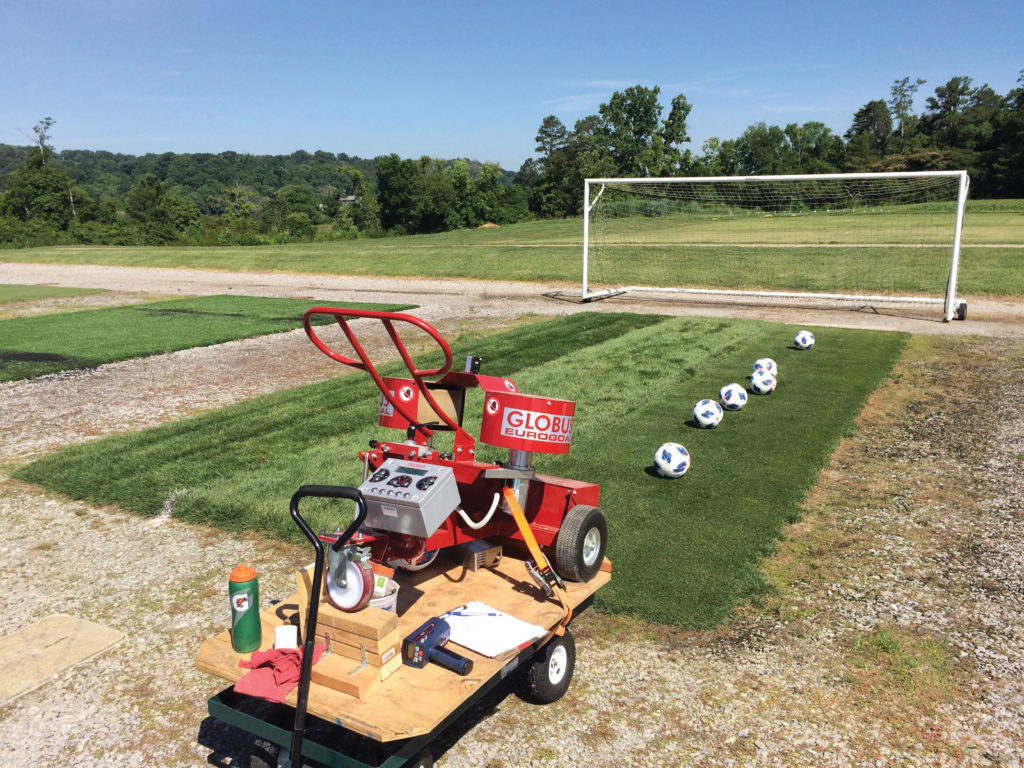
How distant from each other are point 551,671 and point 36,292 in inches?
1157

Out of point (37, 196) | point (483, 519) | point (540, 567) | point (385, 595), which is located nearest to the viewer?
point (385, 595)

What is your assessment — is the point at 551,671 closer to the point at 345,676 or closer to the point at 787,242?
the point at 345,676

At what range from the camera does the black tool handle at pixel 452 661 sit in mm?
3775

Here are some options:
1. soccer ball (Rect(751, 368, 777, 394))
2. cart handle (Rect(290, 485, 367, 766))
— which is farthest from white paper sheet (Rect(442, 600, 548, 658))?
soccer ball (Rect(751, 368, 777, 394))

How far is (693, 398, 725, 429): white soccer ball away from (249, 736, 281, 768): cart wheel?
712 centimetres

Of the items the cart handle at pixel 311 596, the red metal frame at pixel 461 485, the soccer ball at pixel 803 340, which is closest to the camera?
the cart handle at pixel 311 596

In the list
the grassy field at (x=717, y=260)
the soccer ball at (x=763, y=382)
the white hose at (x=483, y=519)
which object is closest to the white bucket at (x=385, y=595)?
the white hose at (x=483, y=519)

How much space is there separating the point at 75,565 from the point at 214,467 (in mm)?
2260

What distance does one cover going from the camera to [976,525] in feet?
22.7

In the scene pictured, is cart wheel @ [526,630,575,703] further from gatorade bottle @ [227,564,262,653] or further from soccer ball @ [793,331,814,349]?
soccer ball @ [793,331,814,349]

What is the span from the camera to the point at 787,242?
32562mm

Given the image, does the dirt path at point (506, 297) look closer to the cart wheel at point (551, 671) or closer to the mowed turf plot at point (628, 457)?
the mowed turf plot at point (628, 457)

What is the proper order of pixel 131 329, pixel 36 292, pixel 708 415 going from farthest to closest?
pixel 36 292
pixel 131 329
pixel 708 415

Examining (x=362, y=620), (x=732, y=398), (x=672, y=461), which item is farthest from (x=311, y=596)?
(x=732, y=398)
